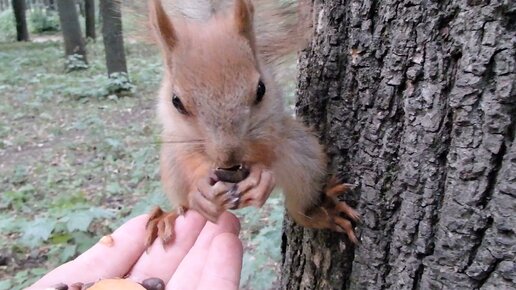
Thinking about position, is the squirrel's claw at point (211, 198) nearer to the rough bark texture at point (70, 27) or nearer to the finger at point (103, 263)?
the finger at point (103, 263)

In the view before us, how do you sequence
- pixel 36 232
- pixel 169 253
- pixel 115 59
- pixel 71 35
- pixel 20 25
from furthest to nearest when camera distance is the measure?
1. pixel 20 25
2. pixel 71 35
3. pixel 115 59
4. pixel 36 232
5. pixel 169 253

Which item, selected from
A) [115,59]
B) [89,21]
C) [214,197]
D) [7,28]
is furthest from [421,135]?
[7,28]

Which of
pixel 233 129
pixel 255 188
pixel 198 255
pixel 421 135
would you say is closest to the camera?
pixel 421 135

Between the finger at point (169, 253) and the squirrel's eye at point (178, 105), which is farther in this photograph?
the finger at point (169, 253)

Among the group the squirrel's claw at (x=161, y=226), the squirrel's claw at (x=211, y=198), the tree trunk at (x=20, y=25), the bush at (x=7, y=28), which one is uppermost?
the squirrel's claw at (x=211, y=198)

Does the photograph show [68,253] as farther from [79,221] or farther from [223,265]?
[223,265]

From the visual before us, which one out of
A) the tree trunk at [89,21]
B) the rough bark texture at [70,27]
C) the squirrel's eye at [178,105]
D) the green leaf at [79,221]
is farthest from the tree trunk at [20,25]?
the squirrel's eye at [178,105]
